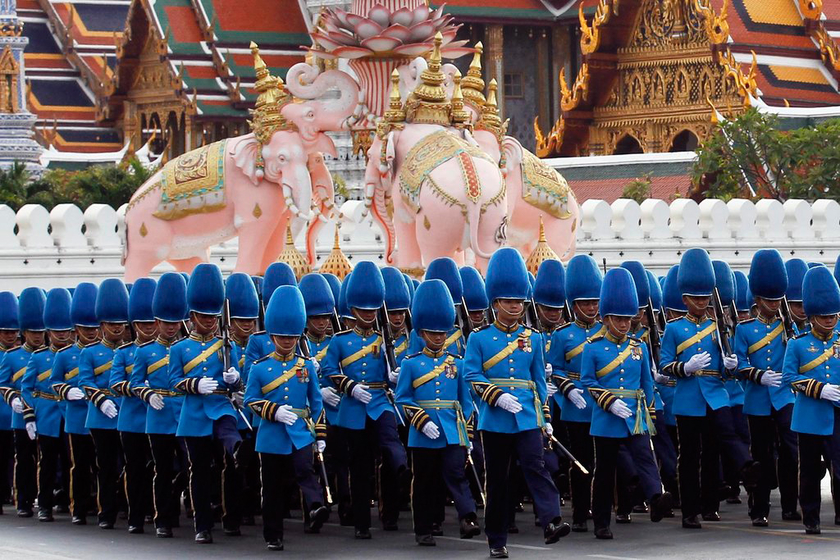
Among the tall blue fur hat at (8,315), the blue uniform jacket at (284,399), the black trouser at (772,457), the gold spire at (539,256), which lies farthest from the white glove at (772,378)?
the tall blue fur hat at (8,315)

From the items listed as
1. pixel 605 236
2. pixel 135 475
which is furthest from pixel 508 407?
pixel 605 236

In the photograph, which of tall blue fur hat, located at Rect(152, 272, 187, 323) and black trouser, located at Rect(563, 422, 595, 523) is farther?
tall blue fur hat, located at Rect(152, 272, 187, 323)

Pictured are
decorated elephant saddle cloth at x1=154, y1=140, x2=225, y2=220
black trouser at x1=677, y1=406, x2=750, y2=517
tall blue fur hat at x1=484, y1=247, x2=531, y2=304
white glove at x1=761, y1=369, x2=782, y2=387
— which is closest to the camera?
tall blue fur hat at x1=484, y1=247, x2=531, y2=304

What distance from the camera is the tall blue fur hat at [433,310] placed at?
11.3 meters

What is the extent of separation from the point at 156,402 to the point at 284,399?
0.81 metres

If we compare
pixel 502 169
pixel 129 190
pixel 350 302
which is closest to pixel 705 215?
pixel 502 169

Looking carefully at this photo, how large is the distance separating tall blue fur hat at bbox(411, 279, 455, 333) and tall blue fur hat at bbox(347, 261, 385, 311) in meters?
0.57

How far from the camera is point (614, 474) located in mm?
11398

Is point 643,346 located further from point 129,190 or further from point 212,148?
point 129,190

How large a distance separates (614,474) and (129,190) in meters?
17.6

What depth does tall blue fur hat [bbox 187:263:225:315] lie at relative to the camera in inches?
467

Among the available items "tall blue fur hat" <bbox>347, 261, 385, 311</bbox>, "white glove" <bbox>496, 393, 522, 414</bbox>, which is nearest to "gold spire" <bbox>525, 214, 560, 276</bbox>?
"tall blue fur hat" <bbox>347, 261, 385, 311</bbox>

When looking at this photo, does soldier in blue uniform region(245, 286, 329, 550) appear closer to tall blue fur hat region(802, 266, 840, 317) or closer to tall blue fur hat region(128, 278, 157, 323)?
tall blue fur hat region(128, 278, 157, 323)

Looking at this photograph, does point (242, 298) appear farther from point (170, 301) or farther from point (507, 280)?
point (507, 280)
